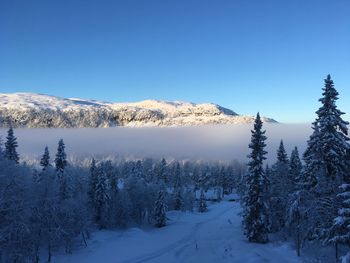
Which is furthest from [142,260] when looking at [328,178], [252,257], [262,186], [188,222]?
[188,222]

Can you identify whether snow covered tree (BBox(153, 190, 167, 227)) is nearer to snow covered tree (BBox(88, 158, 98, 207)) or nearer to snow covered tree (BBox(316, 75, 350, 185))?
snow covered tree (BBox(88, 158, 98, 207))

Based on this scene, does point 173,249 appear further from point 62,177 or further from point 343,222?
point 343,222

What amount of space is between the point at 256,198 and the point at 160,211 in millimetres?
40851

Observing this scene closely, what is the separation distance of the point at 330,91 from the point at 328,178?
8476 mm

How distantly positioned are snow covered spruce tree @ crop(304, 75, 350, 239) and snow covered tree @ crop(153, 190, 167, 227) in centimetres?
5834

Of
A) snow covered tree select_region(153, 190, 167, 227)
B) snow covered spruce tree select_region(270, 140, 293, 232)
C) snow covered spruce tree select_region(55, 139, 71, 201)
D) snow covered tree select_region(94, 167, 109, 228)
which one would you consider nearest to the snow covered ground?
snow covered tree select_region(153, 190, 167, 227)

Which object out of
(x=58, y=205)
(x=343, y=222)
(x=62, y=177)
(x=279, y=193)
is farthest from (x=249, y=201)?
(x=62, y=177)

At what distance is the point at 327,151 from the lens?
3484cm

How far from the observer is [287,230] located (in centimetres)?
5878

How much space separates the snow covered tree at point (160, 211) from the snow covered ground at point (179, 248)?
3303 millimetres

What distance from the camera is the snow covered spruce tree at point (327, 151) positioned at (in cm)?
3269

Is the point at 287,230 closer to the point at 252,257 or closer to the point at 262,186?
the point at 262,186

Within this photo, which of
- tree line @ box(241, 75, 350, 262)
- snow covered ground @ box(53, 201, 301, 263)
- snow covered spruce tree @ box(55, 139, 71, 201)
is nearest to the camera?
tree line @ box(241, 75, 350, 262)

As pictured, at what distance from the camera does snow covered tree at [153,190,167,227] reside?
3570 inches
